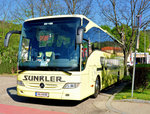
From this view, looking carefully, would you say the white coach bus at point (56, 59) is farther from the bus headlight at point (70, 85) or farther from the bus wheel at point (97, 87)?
the bus wheel at point (97, 87)

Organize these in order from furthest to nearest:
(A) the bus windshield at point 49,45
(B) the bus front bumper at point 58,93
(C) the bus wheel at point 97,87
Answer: (C) the bus wheel at point 97,87 → (A) the bus windshield at point 49,45 → (B) the bus front bumper at point 58,93

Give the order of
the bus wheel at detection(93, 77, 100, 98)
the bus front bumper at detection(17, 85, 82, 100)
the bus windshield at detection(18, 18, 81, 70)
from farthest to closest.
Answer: the bus wheel at detection(93, 77, 100, 98)
the bus windshield at detection(18, 18, 81, 70)
the bus front bumper at detection(17, 85, 82, 100)

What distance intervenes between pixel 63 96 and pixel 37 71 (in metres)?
1.35

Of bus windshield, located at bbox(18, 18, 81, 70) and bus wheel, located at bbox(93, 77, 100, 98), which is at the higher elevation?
bus windshield, located at bbox(18, 18, 81, 70)

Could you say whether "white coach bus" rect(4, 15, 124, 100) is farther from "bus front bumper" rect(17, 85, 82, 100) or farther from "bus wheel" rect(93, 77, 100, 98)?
"bus wheel" rect(93, 77, 100, 98)

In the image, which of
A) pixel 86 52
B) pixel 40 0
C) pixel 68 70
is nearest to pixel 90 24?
pixel 86 52

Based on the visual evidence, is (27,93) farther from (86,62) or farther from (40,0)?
(40,0)

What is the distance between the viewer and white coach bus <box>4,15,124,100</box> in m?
7.50

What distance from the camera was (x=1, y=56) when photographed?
23.0 meters

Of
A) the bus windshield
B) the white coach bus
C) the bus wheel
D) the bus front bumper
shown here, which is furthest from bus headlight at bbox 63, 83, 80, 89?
the bus wheel

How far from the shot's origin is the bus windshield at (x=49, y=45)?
25.0 feet

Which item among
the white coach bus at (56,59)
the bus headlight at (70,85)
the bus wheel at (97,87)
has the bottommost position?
the bus wheel at (97,87)

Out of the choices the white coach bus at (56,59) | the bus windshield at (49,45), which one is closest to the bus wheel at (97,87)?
the white coach bus at (56,59)

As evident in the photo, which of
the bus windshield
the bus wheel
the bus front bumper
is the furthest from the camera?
the bus wheel
